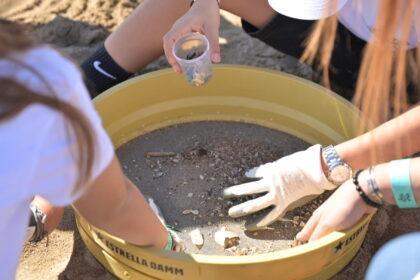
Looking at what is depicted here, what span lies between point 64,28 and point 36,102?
1.33 metres

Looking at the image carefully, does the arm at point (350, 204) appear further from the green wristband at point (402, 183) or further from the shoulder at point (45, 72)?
the shoulder at point (45, 72)

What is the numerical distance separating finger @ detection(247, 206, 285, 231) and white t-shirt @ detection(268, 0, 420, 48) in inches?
16.3

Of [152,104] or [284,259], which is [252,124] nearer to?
[152,104]

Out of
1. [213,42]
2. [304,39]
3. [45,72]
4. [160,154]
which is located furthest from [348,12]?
[45,72]

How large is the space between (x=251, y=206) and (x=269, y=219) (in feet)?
0.16

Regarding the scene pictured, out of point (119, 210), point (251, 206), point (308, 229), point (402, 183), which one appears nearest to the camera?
point (119, 210)

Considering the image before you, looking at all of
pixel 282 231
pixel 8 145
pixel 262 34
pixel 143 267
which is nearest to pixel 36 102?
pixel 8 145

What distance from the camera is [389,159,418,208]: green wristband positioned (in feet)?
3.96

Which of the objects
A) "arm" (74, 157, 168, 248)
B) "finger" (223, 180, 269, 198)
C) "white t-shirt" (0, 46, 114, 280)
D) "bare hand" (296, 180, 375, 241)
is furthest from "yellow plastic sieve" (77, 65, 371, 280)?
"white t-shirt" (0, 46, 114, 280)

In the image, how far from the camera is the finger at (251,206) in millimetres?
1459

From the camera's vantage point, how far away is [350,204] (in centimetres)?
126

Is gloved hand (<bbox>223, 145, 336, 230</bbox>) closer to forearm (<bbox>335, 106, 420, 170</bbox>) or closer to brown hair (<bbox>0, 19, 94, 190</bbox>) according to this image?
forearm (<bbox>335, 106, 420, 170</bbox>)

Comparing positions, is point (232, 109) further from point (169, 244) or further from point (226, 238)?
point (169, 244)

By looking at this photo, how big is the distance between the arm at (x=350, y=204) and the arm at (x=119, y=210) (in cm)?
31
